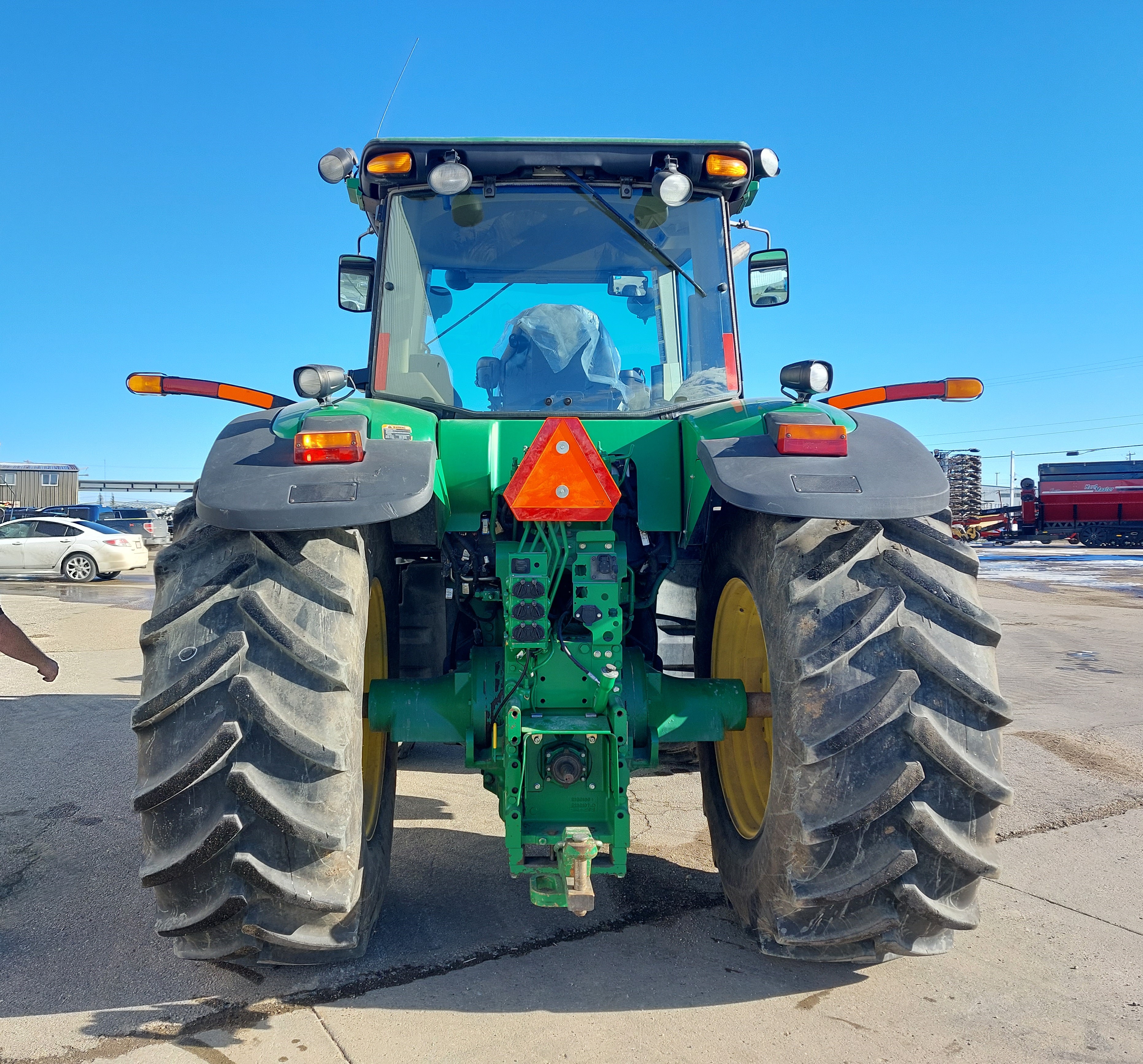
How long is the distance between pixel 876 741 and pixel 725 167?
228 centimetres

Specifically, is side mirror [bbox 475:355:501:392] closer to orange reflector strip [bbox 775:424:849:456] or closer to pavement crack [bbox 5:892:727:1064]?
orange reflector strip [bbox 775:424:849:456]

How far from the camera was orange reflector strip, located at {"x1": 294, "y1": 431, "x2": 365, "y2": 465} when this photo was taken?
2.45m

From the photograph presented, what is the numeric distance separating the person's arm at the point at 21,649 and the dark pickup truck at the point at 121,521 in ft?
80.2

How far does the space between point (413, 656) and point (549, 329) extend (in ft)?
4.78

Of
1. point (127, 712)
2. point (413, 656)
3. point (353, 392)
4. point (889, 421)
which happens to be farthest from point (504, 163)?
point (127, 712)

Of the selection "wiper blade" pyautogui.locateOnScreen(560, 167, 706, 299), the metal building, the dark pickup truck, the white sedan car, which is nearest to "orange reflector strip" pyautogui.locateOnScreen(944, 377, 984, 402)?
"wiper blade" pyautogui.locateOnScreen(560, 167, 706, 299)

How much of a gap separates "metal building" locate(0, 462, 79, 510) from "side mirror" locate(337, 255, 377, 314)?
1850 inches

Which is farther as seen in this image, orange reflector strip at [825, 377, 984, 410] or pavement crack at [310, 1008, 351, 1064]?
orange reflector strip at [825, 377, 984, 410]

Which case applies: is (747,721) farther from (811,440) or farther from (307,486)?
(307,486)

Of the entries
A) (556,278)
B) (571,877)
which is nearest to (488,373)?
(556,278)

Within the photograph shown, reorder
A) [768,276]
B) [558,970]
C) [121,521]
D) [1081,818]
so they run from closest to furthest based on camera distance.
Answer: [558,970] → [768,276] → [1081,818] → [121,521]

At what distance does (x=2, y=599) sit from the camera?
1527cm

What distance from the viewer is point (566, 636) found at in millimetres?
2705

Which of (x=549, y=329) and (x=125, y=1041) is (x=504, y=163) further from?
(x=125, y=1041)
